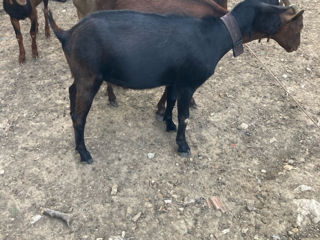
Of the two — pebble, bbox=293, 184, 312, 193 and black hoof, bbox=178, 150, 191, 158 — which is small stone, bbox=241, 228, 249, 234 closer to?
pebble, bbox=293, 184, 312, 193

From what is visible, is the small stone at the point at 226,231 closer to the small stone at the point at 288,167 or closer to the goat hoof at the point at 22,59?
the small stone at the point at 288,167

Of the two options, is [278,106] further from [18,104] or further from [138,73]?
[18,104]

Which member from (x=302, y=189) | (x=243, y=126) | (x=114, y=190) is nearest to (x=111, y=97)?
(x=114, y=190)

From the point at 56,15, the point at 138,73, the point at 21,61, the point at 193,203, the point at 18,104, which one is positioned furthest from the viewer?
the point at 56,15

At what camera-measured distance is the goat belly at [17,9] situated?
540 centimetres

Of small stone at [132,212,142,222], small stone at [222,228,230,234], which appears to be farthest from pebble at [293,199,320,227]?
small stone at [132,212,142,222]

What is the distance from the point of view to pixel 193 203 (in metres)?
3.94

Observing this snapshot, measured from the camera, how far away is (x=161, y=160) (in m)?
4.43

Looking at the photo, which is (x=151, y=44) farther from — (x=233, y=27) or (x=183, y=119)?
(x=183, y=119)

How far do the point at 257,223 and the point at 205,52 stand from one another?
1.98 meters

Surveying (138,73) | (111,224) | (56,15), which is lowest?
(111,224)

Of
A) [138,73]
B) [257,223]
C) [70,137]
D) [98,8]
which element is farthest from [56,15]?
[257,223]

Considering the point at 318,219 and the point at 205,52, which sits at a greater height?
the point at 205,52

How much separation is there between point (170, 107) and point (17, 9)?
3.02 m
